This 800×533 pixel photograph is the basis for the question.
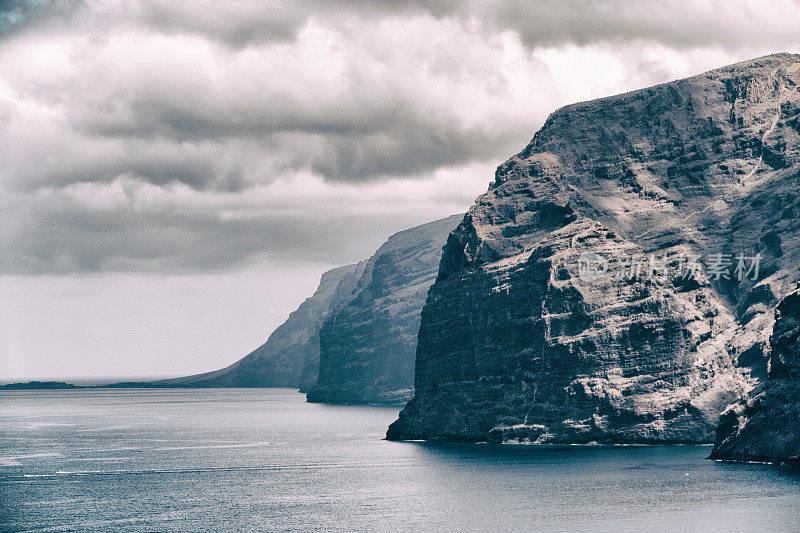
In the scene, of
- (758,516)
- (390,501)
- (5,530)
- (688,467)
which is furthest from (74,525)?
(688,467)

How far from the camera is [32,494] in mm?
185375

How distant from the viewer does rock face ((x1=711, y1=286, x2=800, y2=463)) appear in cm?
18975

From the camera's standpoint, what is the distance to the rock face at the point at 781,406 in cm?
18975

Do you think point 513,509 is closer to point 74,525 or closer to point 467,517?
point 467,517

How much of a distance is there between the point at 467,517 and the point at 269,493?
42.3m

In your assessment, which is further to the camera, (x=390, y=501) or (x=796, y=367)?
(x=796, y=367)

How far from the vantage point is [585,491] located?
176875 mm

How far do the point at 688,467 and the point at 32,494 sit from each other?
11726cm

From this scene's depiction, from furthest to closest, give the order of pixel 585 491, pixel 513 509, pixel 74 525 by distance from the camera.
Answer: pixel 585 491 → pixel 513 509 → pixel 74 525

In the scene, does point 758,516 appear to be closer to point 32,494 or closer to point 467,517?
point 467,517

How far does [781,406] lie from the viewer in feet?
627

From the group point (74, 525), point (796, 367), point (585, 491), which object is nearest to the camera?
point (74, 525)

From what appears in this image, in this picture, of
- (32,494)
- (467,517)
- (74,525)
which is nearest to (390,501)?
(467,517)

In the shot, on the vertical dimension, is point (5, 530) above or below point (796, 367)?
below
